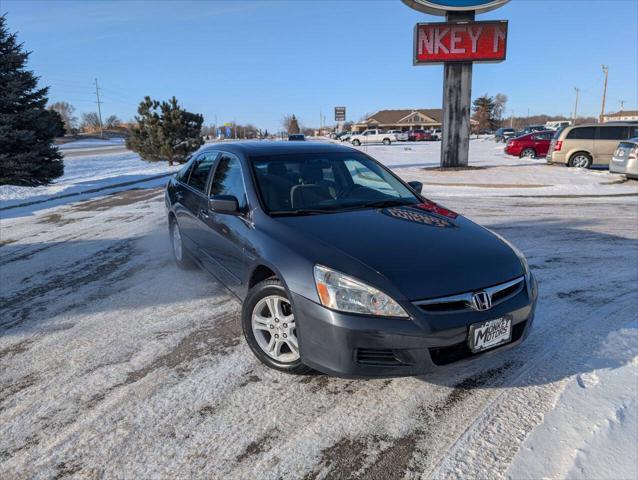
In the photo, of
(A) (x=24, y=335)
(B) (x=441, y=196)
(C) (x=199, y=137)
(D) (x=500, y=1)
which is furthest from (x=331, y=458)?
(C) (x=199, y=137)

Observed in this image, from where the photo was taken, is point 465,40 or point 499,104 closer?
point 465,40

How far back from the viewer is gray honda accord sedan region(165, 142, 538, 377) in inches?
98.5

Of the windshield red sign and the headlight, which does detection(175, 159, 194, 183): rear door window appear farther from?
the windshield red sign

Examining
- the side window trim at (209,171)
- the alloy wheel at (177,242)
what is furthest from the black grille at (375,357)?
the alloy wheel at (177,242)

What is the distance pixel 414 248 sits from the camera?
288 centimetres

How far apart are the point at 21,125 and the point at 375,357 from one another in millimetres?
17928

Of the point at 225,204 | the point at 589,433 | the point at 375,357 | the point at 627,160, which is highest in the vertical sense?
the point at 225,204

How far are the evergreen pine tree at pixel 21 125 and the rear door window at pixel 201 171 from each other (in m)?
13.5

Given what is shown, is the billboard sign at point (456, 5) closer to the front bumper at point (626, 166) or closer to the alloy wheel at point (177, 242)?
the front bumper at point (626, 166)

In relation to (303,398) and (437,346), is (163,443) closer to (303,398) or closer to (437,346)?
(303,398)

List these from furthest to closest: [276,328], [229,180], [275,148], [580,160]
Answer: [580,160] < [275,148] < [229,180] < [276,328]

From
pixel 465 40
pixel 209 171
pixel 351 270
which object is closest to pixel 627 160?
pixel 465 40

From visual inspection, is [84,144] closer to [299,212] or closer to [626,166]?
[626,166]

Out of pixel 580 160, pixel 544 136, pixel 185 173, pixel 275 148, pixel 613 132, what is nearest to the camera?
pixel 275 148
